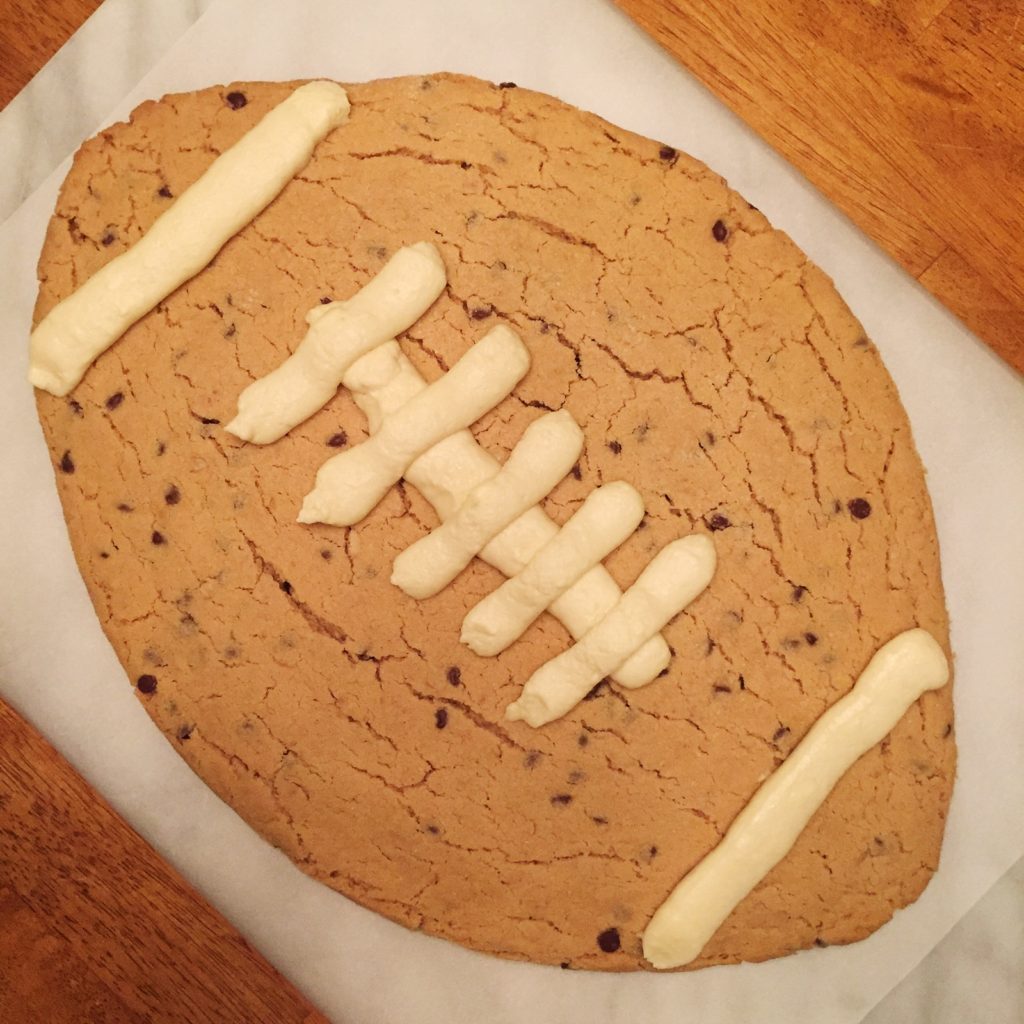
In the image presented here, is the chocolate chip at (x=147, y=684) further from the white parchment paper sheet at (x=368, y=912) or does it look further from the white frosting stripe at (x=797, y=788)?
the white frosting stripe at (x=797, y=788)

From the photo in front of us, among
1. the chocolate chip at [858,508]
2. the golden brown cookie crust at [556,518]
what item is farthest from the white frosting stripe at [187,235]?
the chocolate chip at [858,508]

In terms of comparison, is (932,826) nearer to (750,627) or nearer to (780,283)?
(750,627)

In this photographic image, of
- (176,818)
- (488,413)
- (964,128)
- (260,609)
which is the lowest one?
(176,818)

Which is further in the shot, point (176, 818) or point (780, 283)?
point (176, 818)

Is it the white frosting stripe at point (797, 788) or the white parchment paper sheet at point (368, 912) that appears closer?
the white frosting stripe at point (797, 788)

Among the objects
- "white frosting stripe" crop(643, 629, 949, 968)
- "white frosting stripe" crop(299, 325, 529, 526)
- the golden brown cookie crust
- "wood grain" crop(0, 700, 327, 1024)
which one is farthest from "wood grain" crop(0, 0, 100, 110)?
"white frosting stripe" crop(643, 629, 949, 968)

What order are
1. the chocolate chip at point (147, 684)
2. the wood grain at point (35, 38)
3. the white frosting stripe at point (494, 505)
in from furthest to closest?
the wood grain at point (35, 38), the chocolate chip at point (147, 684), the white frosting stripe at point (494, 505)

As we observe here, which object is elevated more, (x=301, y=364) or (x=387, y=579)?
(x=301, y=364)

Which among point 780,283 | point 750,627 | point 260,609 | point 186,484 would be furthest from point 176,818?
point 780,283
